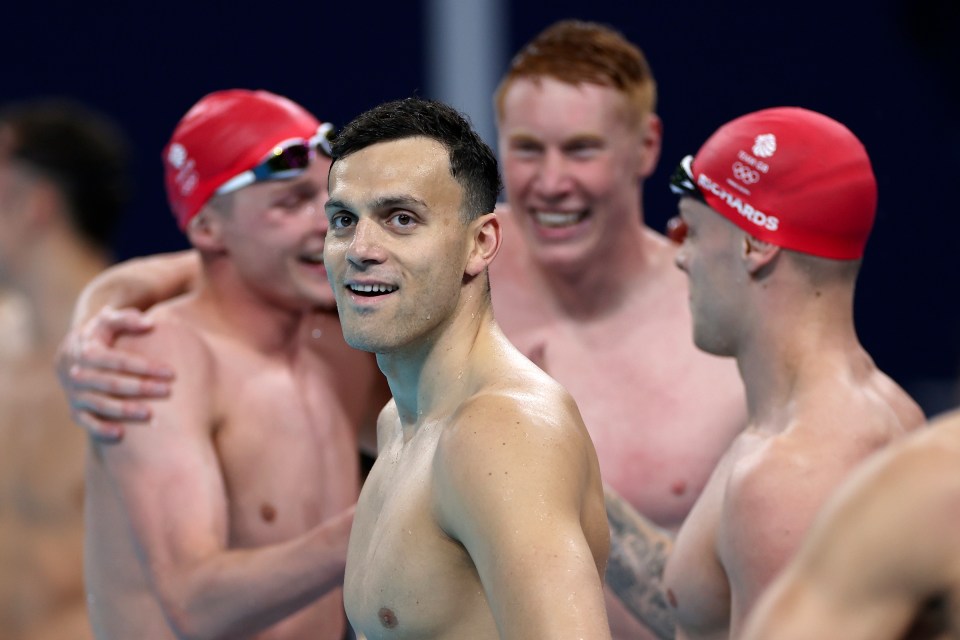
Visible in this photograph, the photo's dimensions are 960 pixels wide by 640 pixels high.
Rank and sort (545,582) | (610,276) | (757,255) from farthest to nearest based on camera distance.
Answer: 1. (610,276)
2. (757,255)
3. (545,582)

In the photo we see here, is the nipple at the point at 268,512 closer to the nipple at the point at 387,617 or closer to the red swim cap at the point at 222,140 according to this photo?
the red swim cap at the point at 222,140

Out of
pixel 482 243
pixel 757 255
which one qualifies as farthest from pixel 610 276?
pixel 482 243

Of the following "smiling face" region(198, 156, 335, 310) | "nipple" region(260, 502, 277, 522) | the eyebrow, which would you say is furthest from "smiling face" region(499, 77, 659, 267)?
the eyebrow

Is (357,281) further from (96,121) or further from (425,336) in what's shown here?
(96,121)

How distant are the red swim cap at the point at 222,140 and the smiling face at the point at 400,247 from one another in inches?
63.8

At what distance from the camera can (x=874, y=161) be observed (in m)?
7.89

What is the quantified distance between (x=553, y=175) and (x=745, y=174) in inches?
41.8

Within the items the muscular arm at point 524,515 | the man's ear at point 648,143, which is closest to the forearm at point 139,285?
the man's ear at point 648,143

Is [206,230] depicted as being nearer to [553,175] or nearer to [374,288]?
[553,175]

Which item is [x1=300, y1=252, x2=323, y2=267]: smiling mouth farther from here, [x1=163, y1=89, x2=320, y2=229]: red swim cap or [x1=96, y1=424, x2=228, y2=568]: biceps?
[x1=96, y1=424, x2=228, y2=568]: biceps

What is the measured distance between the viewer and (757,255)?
138 inches

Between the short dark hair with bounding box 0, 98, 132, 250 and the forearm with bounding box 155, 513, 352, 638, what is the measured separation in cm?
184

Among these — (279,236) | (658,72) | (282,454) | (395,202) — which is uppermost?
(395,202)

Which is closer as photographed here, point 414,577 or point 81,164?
point 414,577
